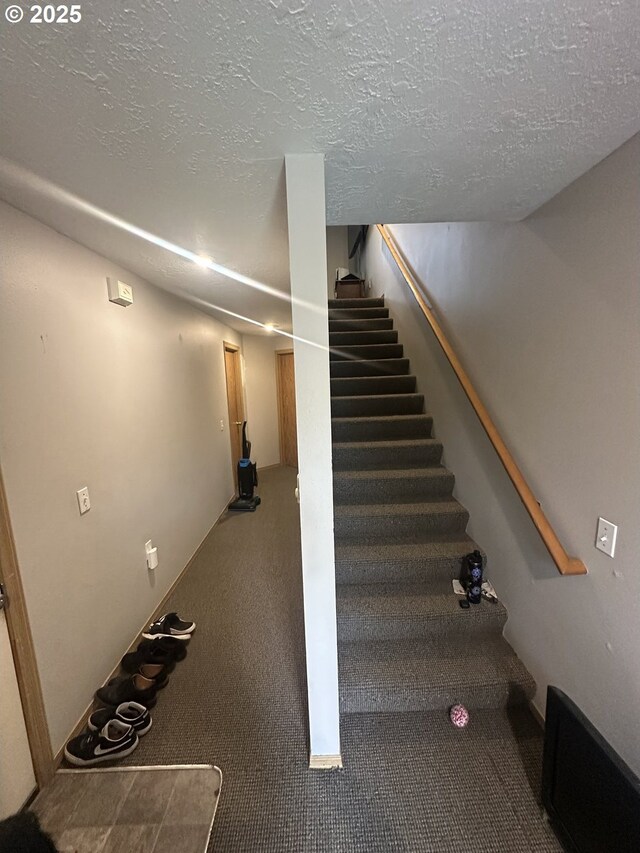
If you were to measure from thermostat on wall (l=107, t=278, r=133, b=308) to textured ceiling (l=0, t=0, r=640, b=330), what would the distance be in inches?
18.5

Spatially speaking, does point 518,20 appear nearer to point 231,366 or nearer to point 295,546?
point 295,546

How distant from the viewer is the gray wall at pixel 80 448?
1237mm

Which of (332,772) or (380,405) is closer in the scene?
(332,772)

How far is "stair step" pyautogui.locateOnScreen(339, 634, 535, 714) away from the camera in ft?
4.86

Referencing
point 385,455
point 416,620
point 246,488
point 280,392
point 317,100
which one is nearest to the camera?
point 317,100

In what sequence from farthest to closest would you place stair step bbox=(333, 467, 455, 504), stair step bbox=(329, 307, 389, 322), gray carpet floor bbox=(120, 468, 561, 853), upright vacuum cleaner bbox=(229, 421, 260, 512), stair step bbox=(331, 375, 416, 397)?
upright vacuum cleaner bbox=(229, 421, 260, 512) → stair step bbox=(329, 307, 389, 322) → stair step bbox=(331, 375, 416, 397) → stair step bbox=(333, 467, 455, 504) → gray carpet floor bbox=(120, 468, 561, 853)

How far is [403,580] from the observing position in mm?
1873

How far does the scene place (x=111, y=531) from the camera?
1744mm

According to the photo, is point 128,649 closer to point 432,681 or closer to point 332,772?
point 332,772

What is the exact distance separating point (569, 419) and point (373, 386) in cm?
190

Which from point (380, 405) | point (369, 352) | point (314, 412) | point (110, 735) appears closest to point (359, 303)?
point (369, 352)

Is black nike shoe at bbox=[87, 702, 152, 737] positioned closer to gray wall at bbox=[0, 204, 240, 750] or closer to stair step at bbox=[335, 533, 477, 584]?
gray wall at bbox=[0, 204, 240, 750]

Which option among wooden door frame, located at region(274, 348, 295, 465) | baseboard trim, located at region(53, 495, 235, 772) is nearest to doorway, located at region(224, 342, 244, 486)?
wooden door frame, located at region(274, 348, 295, 465)

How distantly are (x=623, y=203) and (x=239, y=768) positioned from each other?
2.42 meters
